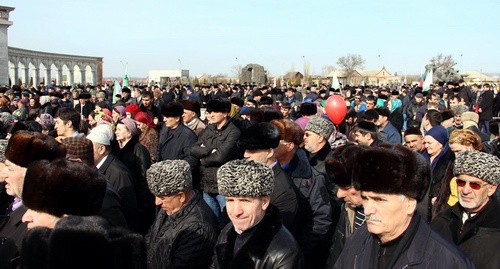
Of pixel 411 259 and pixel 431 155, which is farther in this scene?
pixel 431 155

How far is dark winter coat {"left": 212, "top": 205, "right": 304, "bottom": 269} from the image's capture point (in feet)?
10.2

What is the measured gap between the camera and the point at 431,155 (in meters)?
6.10

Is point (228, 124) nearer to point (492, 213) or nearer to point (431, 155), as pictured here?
point (431, 155)

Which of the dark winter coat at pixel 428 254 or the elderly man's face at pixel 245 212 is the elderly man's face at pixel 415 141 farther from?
the dark winter coat at pixel 428 254

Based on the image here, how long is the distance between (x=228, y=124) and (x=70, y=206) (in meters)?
4.04

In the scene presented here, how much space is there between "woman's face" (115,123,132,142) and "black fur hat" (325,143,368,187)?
11.1 feet

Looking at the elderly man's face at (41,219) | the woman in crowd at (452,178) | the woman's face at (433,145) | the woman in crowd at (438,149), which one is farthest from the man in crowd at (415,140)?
the elderly man's face at (41,219)

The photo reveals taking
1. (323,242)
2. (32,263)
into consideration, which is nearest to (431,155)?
(323,242)

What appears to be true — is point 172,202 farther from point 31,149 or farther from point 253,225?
point 31,149

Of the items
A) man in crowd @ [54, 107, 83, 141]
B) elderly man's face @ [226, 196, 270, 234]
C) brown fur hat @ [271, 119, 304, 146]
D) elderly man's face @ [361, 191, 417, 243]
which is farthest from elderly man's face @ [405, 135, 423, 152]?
man in crowd @ [54, 107, 83, 141]

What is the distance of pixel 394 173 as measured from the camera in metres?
2.66

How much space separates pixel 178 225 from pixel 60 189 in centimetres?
118

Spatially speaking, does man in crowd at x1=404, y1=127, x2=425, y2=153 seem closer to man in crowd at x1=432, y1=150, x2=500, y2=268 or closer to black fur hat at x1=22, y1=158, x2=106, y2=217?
man in crowd at x1=432, y1=150, x2=500, y2=268

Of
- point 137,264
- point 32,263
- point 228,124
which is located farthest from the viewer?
point 228,124
